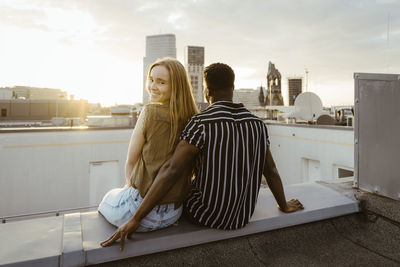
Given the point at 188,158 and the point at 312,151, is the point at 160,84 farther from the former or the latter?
the point at 312,151

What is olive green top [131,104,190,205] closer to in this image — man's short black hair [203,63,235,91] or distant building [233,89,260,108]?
man's short black hair [203,63,235,91]

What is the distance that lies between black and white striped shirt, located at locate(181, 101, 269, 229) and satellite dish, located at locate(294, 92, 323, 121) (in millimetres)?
12454

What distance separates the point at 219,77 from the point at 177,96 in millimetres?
329

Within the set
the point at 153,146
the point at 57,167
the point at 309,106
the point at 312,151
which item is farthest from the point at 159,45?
the point at 153,146

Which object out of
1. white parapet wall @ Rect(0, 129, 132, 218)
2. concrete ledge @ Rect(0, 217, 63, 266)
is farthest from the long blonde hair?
white parapet wall @ Rect(0, 129, 132, 218)

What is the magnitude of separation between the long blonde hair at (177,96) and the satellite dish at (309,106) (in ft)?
41.2

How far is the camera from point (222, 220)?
1899mm

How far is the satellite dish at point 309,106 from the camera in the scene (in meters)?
13.3

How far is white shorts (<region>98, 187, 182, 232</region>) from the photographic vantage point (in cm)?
181

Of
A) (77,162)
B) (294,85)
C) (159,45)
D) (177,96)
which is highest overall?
(159,45)

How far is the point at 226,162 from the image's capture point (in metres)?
1.79

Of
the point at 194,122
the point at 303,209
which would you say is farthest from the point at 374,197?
the point at 194,122

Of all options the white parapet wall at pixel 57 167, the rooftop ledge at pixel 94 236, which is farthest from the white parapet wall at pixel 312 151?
the rooftop ledge at pixel 94 236

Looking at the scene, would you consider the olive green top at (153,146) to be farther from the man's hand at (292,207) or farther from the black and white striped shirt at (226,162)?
the man's hand at (292,207)
